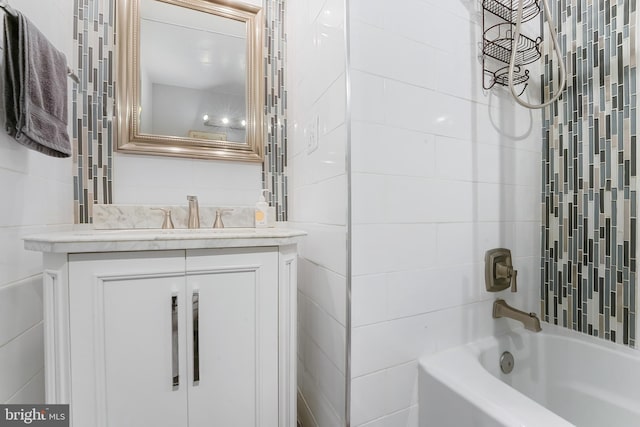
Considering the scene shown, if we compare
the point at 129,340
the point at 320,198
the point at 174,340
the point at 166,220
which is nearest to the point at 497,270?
the point at 320,198

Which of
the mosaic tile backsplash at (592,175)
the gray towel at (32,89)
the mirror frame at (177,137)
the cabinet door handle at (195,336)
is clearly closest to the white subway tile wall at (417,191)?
the mosaic tile backsplash at (592,175)

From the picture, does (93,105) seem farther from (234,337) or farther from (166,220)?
(234,337)

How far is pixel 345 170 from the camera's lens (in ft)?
2.71

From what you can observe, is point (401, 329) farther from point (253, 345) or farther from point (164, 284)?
point (164, 284)

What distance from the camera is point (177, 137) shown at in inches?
47.9

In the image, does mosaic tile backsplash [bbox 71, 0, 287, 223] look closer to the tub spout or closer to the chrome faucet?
the chrome faucet

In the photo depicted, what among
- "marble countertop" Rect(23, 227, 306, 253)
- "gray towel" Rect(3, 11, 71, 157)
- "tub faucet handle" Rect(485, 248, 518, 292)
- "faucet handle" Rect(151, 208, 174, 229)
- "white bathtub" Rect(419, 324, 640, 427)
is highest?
"gray towel" Rect(3, 11, 71, 157)

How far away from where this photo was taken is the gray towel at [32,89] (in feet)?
2.40

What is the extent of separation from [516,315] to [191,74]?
1739 mm

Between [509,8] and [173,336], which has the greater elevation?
[509,8]

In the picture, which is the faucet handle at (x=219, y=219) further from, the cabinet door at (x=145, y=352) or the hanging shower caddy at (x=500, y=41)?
the hanging shower caddy at (x=500, y=41)

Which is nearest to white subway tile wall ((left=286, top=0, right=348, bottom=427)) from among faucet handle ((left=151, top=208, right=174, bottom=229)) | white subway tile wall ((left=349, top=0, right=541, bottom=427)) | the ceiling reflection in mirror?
white subway tile wall ((left=349, top=0, right=541, bottom=427))
